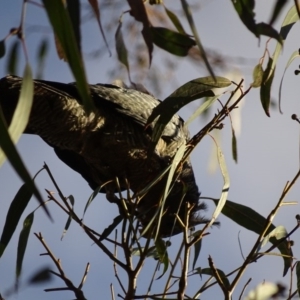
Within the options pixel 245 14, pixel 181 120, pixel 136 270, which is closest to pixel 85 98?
pixel 245 14

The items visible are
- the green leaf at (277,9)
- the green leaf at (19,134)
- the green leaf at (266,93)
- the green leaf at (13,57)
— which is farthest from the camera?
the green leaf at (266,93)

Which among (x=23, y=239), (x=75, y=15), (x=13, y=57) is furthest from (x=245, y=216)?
(x=75, y=15)

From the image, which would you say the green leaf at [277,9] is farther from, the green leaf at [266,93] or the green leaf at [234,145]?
the green leaf at [234,145]

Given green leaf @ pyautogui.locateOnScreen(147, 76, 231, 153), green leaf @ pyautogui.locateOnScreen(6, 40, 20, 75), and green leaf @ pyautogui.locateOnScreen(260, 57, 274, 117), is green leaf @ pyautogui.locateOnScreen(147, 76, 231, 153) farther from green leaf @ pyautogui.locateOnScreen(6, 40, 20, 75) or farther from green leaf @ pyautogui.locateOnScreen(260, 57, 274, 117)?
green leaf @ pyautogui.locateOnScreen(6, 40, 20, 75)

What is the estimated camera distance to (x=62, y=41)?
1.02 m

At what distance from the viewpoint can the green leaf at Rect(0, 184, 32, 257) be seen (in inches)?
79.9

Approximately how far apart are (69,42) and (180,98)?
0.94m

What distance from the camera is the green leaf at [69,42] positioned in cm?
96

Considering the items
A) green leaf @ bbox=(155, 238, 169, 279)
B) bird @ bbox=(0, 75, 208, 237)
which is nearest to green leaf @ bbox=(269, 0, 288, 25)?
green leaf @ bbox=(155, 238, 169, 279)

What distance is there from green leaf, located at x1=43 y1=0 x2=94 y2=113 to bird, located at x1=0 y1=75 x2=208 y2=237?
4.48 feet

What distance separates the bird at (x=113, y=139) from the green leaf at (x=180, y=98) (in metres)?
0.51

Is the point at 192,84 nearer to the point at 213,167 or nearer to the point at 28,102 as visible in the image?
the point at 213,167

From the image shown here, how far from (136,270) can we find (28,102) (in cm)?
61

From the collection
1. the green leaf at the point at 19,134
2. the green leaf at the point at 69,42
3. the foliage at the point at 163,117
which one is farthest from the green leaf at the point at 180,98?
the green leaf at the point at 69,42
